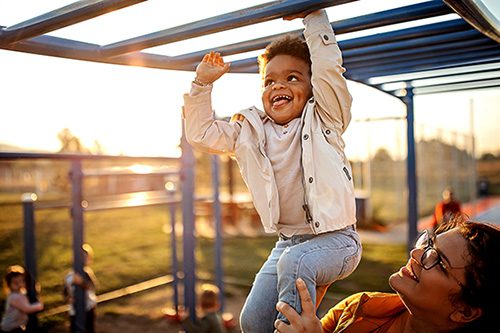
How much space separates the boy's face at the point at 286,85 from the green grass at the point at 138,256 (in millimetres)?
5643

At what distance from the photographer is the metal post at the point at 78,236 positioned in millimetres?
4262

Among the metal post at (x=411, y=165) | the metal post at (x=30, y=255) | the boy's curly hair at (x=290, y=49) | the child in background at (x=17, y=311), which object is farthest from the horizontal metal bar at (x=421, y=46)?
the child in background at (x=17, y=311)

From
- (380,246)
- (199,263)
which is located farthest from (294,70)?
(380,246)

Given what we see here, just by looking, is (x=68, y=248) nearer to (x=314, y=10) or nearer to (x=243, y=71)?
(x=243, y=71)

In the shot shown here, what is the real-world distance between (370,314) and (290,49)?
898mm

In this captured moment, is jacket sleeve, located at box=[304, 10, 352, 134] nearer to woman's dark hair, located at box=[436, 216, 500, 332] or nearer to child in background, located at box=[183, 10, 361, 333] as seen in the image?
child in background, located at box=[183, 10, 361, 333]

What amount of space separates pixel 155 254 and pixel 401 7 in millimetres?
10563

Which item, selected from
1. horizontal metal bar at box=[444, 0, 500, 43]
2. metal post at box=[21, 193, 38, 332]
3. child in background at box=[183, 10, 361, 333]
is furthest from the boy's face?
metal post at box=[21, 193, 38, 332]

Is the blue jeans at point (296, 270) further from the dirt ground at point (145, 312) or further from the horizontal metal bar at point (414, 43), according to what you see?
the dirt ground at point (145, 312)

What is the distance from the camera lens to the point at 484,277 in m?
1.41

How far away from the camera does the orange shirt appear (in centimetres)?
165

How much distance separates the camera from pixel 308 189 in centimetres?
156

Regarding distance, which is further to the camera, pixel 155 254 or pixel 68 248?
pixel 68 248

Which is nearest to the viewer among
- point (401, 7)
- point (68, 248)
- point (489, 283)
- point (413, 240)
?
point (489, 283)
